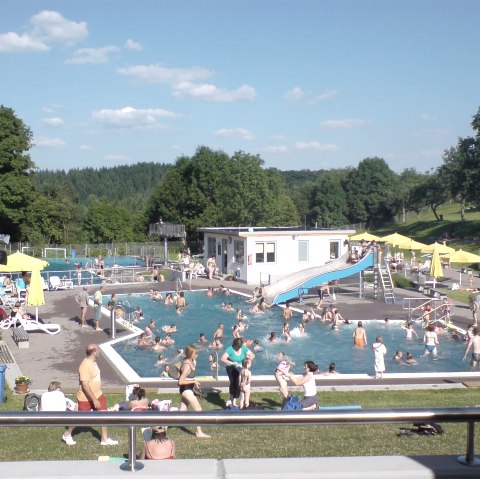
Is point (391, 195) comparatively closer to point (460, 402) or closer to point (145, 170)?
point (460, 402)

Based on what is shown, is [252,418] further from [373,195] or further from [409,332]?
[373,195]

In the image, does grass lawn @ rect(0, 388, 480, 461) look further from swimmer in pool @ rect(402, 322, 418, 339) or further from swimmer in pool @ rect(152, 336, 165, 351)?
swimmer in pool @ rect(402, 322, 418, 339)

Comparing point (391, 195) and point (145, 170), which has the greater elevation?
point (145, 170)

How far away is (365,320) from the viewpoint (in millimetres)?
24578

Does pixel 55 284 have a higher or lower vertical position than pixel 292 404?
higher

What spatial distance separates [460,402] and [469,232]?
48363mm

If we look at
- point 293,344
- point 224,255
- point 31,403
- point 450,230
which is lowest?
point 293,344

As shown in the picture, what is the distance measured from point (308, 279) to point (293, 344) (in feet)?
25.0

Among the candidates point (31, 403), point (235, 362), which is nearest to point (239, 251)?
point (235, 362)

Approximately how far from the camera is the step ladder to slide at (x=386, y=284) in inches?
1125

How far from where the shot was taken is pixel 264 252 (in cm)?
3450

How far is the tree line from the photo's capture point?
169 feet

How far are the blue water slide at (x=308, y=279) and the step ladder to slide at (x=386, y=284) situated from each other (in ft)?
2.23

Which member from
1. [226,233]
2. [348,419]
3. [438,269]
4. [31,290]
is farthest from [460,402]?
[226,233]
